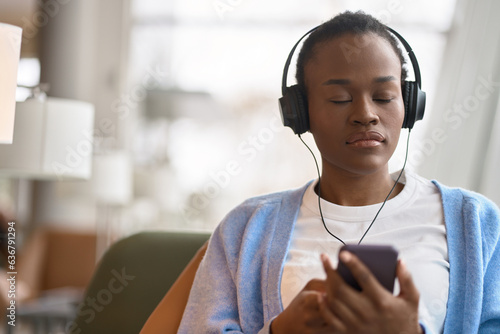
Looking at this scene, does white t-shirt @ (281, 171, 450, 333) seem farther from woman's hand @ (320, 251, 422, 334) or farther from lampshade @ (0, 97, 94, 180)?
lampshade @ (0, 97, 94, 180)

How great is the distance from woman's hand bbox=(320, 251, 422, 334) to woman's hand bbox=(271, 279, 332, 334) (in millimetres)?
30

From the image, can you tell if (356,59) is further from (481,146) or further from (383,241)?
(481,146)

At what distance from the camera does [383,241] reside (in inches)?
40.7

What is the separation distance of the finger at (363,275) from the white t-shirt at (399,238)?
0.25 m

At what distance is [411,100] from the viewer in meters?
1.09

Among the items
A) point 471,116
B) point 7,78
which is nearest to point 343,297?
point 7,78

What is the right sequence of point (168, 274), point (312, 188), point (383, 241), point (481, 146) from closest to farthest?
point (383, 241) → point (312, 188) → point (168, 274) → point (481, 146)

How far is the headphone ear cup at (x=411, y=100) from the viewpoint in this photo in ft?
3.58

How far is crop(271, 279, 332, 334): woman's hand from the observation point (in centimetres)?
82

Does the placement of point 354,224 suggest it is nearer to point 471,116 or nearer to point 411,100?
point 411,100

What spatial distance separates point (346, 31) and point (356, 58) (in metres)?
0.08

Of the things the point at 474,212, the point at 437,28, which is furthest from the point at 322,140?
the point at 437,28

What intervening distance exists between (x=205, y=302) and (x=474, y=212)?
0.52 metres

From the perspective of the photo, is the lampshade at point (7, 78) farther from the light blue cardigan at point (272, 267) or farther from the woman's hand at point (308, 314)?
the woman's hand at point (308, 314)
